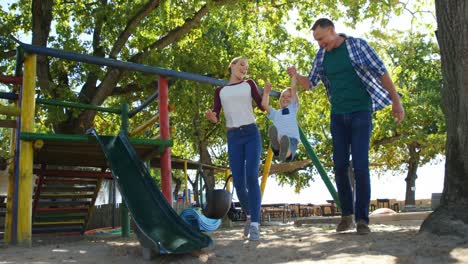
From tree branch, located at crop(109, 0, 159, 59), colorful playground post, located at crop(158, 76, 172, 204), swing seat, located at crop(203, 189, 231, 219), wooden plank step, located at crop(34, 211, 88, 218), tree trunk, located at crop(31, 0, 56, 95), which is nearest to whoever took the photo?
colorful playground post, located at crop(158, 76, 172, 204)

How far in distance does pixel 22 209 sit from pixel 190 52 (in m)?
9.92

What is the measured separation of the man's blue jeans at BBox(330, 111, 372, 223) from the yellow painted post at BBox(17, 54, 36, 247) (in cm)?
279

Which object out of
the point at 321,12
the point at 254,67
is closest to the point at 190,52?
the point at 254,67

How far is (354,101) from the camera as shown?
392 cm

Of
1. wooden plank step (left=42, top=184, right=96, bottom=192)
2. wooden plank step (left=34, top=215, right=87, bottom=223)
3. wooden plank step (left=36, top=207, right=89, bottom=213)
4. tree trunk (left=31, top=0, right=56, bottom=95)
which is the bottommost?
wooden plank step (left=34, top=215, right=87, bottom=223)

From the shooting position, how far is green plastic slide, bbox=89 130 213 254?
3146 millimetres

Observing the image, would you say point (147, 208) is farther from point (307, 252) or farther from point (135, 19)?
point (135, 19)

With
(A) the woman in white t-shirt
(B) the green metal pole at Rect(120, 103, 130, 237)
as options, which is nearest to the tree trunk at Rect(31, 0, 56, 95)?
(B) the green metal pole at Rect(120, 103, 130, 237)

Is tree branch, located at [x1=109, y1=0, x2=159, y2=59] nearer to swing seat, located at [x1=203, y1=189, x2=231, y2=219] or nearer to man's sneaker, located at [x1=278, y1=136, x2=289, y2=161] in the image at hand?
swing seat, located at [x1=203, y1=189, x2=231, y2=219]

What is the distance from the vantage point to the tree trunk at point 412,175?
25375 millimetres

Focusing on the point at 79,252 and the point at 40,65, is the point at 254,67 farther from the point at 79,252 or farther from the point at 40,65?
the point at 79,252

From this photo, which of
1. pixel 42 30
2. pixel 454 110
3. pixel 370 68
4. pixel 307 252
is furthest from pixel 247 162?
pixel 42 30

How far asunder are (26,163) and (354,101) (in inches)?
119

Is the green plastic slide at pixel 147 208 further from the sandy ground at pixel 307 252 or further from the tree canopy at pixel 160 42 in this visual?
the tree canopy at pixel 160 42
